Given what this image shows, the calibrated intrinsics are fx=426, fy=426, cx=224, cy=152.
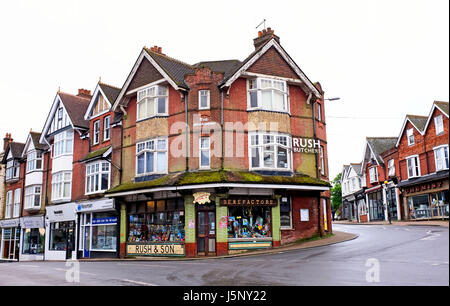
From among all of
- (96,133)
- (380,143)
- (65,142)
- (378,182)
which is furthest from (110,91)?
(380,143)

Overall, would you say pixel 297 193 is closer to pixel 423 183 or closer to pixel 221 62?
pixel 221 62

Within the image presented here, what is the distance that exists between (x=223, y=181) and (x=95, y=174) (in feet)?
37.6

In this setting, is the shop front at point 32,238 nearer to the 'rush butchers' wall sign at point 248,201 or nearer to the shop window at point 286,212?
the 'rush butchers' wall sign at point 248,201

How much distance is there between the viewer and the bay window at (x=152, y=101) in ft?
80.0

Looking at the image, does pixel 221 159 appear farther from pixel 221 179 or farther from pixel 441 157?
pixel 441 157

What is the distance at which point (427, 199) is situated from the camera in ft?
119

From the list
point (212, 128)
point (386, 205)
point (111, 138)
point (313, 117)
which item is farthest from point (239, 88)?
point (386, 205)

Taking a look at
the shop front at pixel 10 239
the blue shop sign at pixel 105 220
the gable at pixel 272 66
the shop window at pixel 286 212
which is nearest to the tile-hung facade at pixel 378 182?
the shop window at pixel 286 212

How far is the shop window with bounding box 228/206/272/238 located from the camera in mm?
21625

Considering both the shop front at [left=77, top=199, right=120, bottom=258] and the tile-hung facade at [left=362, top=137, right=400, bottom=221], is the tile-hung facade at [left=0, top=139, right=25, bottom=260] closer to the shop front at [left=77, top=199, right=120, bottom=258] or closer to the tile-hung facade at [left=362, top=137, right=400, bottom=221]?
the shop front at [left=77, top=199, right=120, bottom=258]

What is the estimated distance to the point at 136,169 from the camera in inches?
972

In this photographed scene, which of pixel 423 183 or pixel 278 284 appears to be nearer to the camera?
pixel 278 284

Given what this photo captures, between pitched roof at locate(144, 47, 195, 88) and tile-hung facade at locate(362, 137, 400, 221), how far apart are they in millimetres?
26569

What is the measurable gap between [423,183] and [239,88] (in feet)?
71.0
